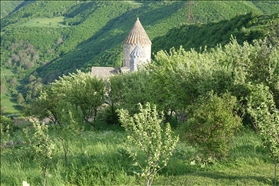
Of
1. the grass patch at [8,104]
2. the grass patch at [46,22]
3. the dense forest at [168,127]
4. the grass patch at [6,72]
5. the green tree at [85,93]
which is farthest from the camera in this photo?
the grass patch at [46,22]

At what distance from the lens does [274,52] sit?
11547 millimetres

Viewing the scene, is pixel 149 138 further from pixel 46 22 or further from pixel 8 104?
pixel 46 22

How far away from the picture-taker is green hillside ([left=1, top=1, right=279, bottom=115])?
44653mm

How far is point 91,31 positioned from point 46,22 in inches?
1217

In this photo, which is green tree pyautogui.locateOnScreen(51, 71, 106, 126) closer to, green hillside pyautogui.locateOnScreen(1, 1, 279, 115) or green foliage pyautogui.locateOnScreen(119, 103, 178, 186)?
green foliage pyautogui.locateOnScreen(119, 103, 178, 186)

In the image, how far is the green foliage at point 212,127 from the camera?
875cm

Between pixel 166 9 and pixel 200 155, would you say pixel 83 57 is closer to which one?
pixel 166 9

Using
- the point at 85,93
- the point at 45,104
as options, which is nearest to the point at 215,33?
the point at 45,104

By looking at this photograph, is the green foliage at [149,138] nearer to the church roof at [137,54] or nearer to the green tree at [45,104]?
the green tree at [45,104]

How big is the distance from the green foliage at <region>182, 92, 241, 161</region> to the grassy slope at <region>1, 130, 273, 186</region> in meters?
0.62

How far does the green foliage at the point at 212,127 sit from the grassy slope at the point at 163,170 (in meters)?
0.62

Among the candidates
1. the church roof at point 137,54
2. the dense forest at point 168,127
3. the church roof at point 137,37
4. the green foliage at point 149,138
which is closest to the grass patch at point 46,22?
the church roof at point 137,37

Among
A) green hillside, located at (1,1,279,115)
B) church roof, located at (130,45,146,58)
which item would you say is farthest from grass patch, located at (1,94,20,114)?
church roof, located at (130,45,146,58)

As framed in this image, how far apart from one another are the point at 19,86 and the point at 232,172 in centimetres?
10047
